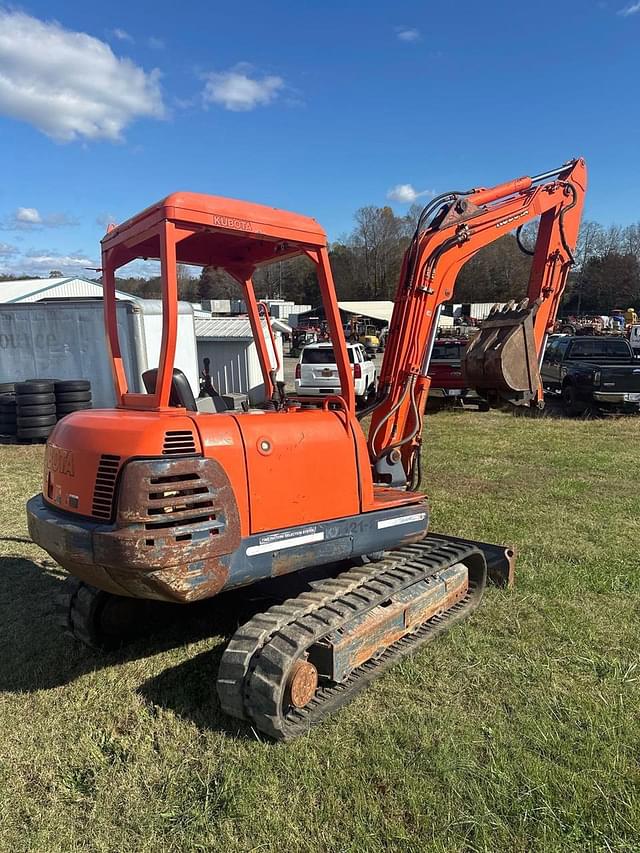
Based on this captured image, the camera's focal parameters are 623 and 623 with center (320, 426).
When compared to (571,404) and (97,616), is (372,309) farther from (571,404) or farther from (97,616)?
(97,616)

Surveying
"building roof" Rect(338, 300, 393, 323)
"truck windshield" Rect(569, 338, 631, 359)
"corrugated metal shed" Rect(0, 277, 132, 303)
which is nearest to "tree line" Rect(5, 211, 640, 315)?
"building roof" Rect(338, 300, 393, 323)

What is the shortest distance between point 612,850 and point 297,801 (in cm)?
142

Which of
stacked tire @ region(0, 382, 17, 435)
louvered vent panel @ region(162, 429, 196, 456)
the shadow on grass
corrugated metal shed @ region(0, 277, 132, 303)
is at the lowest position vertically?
the shadow on grass

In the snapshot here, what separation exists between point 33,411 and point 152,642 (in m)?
9.32

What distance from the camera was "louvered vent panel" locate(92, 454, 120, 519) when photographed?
337 cm

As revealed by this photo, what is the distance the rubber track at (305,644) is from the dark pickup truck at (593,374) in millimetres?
11415

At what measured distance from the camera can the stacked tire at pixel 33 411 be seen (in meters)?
12.5

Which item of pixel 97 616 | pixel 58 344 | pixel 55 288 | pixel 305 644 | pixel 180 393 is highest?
pixel 55 288

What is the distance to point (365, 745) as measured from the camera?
135 inches

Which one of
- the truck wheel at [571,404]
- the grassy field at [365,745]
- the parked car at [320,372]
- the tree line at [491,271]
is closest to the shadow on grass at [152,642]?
the grassy field at [365,745]

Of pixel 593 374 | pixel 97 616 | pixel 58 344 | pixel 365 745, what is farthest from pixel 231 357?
pixel 365 745

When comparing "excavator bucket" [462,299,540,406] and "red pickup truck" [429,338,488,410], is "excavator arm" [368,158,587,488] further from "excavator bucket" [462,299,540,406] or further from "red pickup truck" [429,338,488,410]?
"red pickup truck" [429,338,488,410]

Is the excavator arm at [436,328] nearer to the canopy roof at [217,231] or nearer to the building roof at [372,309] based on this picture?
the canopy roof at [217,231]

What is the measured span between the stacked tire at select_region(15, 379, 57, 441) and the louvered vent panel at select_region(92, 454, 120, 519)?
9.99 meters
